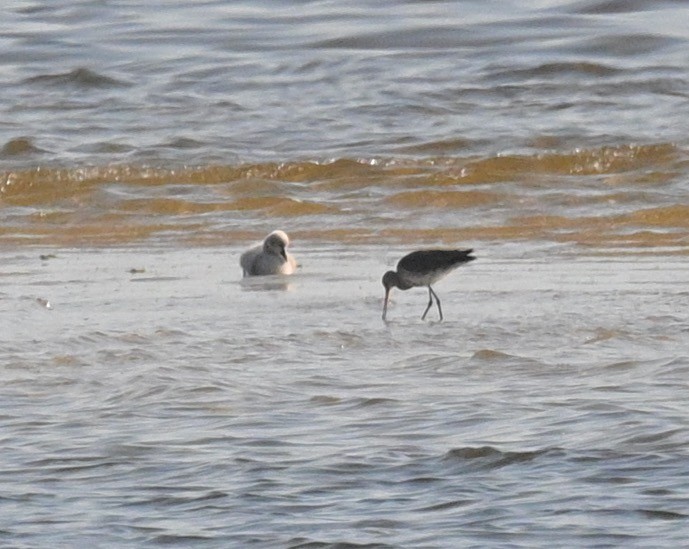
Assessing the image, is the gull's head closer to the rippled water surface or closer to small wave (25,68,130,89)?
the rippled water surface

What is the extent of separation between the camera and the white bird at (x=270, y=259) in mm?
8625

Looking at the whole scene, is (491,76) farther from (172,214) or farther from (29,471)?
(29,471)

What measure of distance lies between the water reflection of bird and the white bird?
2.82 feet

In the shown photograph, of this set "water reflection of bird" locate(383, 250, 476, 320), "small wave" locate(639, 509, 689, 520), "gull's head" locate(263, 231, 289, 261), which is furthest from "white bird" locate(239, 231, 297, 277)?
"small wave" locate(639, 509, 689, 520)

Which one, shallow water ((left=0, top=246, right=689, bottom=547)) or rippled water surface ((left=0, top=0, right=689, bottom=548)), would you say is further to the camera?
rippled water surface ((left=0, top=0, right=689, bottom=548))

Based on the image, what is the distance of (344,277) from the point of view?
28.5ft

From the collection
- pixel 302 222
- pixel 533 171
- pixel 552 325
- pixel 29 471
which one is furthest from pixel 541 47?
pixel 29 471

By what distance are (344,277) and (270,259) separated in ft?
1.34

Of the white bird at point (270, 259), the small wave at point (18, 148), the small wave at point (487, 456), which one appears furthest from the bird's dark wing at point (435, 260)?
the small wave at point (18, 148)

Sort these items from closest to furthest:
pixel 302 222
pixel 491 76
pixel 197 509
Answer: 1. pixel 197 509
2. pixel 302 222
3. pixel 491 76

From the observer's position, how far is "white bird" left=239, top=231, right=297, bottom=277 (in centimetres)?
862

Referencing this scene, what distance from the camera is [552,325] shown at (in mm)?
6672

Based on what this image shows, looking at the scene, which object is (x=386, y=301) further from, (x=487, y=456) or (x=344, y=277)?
(x=487, y=456)

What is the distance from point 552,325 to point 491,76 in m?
9.30
